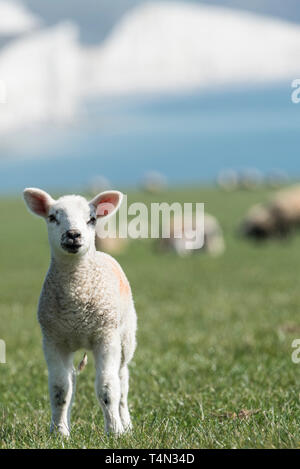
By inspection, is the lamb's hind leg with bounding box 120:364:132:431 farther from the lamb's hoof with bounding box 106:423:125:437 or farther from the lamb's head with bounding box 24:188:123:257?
the lamb's head with bounding box 24:188:123:257

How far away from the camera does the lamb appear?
3.86 meters

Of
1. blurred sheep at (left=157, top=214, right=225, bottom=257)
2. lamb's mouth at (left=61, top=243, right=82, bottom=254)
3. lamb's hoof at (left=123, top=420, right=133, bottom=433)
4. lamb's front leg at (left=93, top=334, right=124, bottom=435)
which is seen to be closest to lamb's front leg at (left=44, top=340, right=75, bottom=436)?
lamb's front leg at (left=93, top=334, right=124, bottom=435)

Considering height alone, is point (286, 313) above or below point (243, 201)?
below

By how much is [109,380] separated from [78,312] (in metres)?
0.42

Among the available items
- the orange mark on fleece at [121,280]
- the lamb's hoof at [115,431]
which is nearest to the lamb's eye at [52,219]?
the orange mark on fleece at [121,280]

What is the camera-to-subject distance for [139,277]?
623 inches

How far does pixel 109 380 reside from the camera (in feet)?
12.6

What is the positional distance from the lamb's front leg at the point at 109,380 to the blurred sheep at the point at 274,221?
23029mm

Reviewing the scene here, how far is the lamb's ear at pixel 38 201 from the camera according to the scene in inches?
154

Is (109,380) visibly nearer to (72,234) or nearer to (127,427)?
(127,427)

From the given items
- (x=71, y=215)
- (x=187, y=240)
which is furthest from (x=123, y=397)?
(x=187, y=240)
